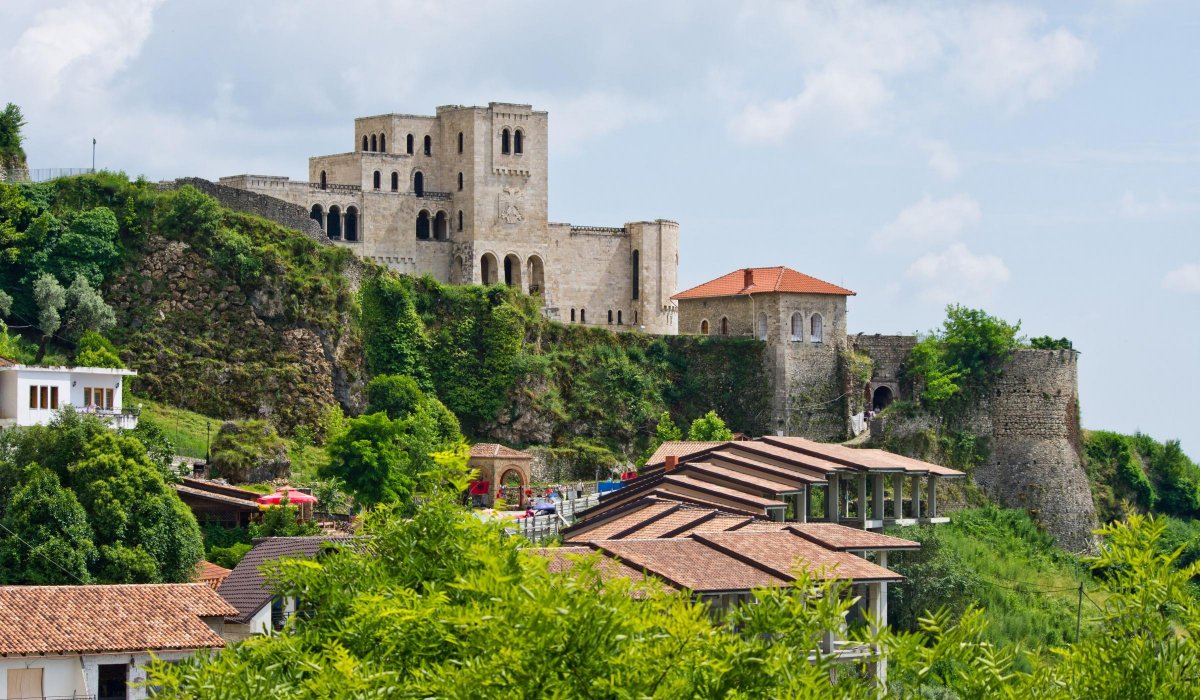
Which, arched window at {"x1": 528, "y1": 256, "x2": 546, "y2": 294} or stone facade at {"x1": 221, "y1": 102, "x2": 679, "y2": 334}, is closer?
stone facade at {"x1": 221, "y1": 102, "x2": 679, "y2": 334}

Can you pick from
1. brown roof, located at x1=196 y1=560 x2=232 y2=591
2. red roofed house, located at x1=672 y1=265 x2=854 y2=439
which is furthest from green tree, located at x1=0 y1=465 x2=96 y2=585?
red roofed house, located at x1=672 y1=265 x2=854 y2=439

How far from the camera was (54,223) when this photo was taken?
71.3 metres

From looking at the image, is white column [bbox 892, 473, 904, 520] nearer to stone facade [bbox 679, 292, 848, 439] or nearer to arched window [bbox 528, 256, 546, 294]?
stone facade [bbox 679, 292, 848, 439]

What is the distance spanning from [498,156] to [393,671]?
60919 mm

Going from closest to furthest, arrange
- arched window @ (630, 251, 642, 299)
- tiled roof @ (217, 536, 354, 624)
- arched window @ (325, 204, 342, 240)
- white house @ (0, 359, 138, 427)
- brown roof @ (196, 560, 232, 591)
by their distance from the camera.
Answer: tiled roof @ (217, 536, 354, 624) < brown roof @ (196, 560, 232, 591) < white house @ (0, 359, 138, 427) < arched window @ (325, 204, 342, 240) < arched window @ (630, 251, 642, 299)

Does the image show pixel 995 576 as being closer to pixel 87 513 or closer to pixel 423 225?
pixel 423 225

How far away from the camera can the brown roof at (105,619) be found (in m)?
38.1

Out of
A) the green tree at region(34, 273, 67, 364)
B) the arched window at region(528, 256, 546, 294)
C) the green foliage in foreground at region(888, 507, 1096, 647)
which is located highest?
the arched window at region(528, 256, 546, 294)

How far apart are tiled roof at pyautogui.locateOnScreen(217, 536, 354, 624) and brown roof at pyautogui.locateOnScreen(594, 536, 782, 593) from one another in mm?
5924

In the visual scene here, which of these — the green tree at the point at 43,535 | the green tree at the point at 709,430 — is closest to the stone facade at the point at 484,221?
the green tree at the point at 709,430

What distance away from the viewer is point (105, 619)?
3956 centimetres

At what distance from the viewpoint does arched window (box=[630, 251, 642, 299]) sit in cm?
8756

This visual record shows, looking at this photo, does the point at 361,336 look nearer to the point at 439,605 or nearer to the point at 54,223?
the point at 54,223

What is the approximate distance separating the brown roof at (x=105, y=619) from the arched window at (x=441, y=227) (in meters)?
43.2
